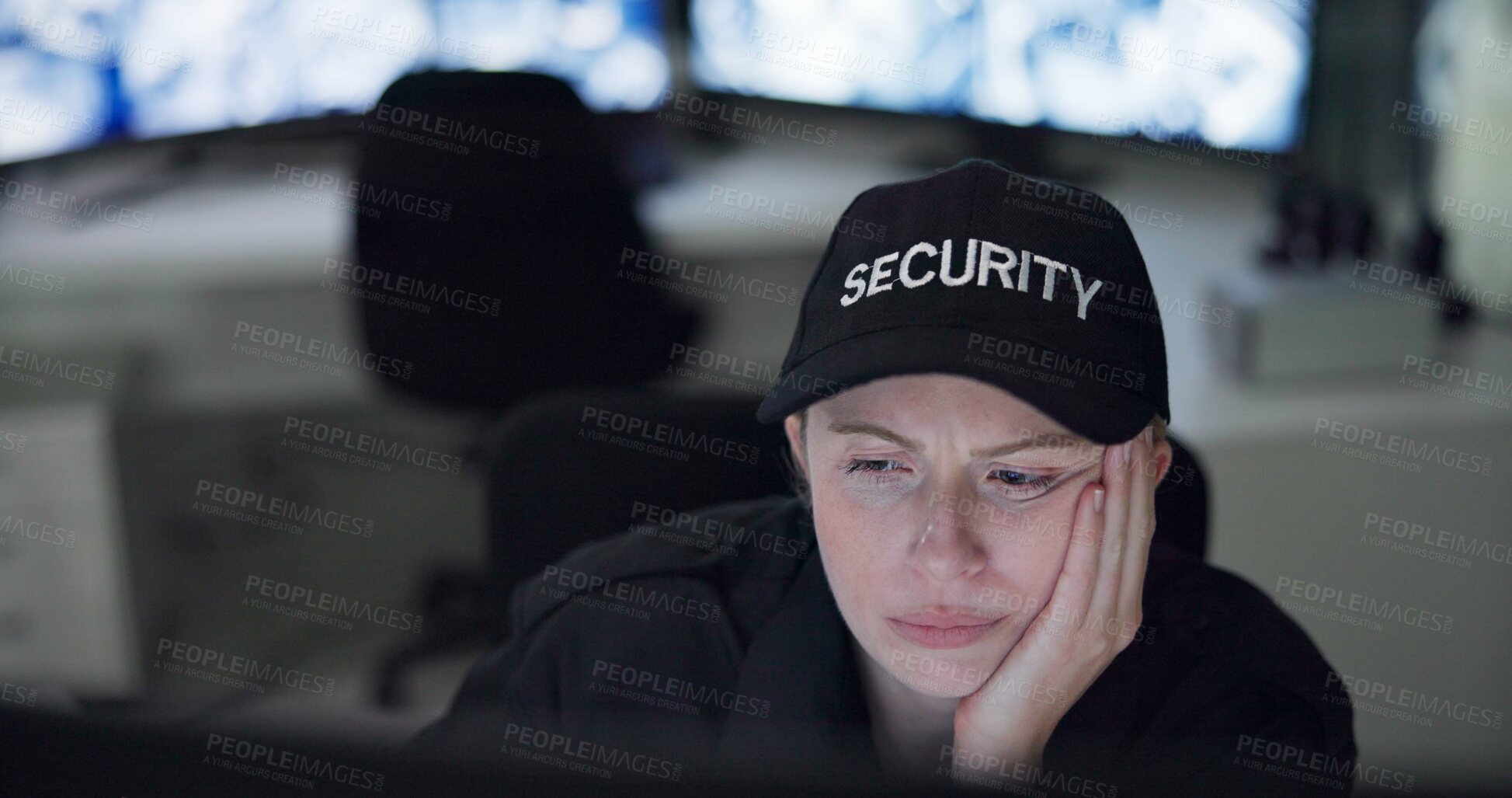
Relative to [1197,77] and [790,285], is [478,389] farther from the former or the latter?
[1197,77]

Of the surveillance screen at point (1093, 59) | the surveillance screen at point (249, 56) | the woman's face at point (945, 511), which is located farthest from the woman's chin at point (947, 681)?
the surveillance screen at point (249, 56)

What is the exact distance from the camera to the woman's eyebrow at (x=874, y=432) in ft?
2.26

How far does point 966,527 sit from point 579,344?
2.18 ft

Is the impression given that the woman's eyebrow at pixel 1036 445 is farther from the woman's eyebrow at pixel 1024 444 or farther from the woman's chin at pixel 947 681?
the woman's chin at pixel 947 681

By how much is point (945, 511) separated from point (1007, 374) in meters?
→ 0.10

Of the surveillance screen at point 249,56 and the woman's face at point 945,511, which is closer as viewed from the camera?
the woman's face at point 945,511

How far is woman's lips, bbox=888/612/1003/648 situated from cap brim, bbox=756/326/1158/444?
15 centimetres

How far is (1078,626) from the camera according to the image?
71 cm

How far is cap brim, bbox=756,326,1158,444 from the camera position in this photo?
65 cm

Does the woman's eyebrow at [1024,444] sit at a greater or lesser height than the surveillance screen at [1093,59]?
lesser

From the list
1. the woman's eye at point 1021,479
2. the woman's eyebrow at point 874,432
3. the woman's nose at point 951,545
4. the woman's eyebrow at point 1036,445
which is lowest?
the woman's nose at point 951,545

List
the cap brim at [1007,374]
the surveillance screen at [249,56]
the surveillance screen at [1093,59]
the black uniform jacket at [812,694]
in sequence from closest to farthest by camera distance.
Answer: the cap brim at [1007,374], the black uniform jacket at [812,694], the surveillance screen at [1093,59], the surveillance screen at [249,56]

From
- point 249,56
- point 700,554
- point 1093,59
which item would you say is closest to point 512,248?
point 249,56

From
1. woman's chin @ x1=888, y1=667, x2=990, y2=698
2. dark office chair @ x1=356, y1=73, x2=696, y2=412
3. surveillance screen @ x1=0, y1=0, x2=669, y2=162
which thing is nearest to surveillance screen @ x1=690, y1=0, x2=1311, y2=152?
surveillance screen @ x1=0, y1=0, x2=669, y2=162
